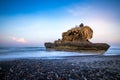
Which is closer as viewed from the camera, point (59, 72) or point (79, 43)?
point (59, 72)

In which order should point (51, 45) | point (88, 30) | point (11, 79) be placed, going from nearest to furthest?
point (11, 79)
point (88, 30)
point (51, 45)

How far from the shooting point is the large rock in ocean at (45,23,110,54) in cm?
2044

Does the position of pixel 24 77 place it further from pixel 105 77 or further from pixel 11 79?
pixel 105 77

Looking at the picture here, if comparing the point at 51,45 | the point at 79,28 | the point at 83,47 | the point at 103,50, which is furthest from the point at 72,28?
the point at 103,50

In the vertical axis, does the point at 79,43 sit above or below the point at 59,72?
above

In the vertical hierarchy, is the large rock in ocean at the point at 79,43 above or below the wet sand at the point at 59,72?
above

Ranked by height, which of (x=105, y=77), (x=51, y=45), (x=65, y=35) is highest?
(x=65, y=35)

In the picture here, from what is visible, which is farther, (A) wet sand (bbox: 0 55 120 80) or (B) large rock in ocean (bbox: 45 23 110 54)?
(B) large rock in ocean (bbox: 45 23 110 54)

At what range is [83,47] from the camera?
21562 mm

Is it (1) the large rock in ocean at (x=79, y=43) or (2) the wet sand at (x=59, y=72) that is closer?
(2) the wet sand at (x=59, y=72)

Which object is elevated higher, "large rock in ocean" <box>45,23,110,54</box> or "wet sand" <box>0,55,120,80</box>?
"large rock in ocean" <box>45,23,110,54</box>

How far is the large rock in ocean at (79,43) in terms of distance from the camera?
20444 mm

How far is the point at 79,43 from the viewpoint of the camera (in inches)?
870

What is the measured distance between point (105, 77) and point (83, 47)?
16901mm
